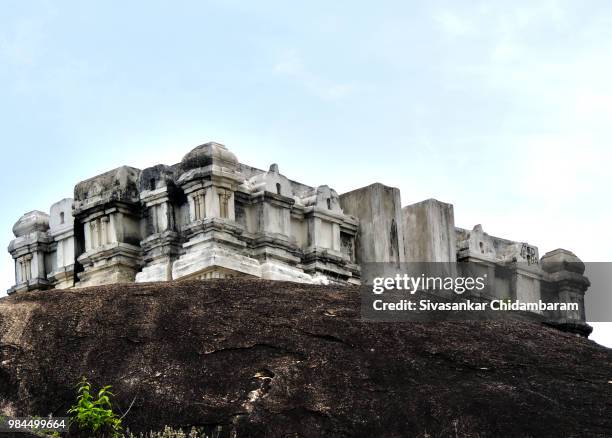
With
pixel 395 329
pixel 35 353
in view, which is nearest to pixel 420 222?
pixel 395 329

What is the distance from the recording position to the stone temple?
77.7 ft

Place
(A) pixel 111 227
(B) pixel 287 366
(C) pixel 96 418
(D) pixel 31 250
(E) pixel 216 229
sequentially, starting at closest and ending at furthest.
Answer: (C) pixel 96 418
(B) pixel 287 366
(E) pixel 216 229
(A) pixel 111 227
(D) pixel 31 250

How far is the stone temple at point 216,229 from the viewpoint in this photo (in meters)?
23.7

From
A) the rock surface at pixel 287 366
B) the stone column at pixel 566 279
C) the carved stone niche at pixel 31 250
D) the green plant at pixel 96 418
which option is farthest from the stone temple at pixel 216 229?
the green plant at pixel 96 418

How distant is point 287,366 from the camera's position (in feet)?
55.3

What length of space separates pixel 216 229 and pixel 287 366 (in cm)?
684

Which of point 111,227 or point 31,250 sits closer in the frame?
point 111,227

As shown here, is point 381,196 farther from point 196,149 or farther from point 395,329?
point 395,329

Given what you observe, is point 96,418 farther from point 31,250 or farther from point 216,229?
point 31,250

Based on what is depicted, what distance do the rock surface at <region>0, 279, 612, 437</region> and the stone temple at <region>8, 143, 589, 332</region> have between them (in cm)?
387

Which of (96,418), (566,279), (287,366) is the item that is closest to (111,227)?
(287,366)

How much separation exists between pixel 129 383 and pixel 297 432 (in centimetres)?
227

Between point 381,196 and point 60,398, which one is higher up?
point 381,196

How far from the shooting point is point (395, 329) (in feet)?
60.6
